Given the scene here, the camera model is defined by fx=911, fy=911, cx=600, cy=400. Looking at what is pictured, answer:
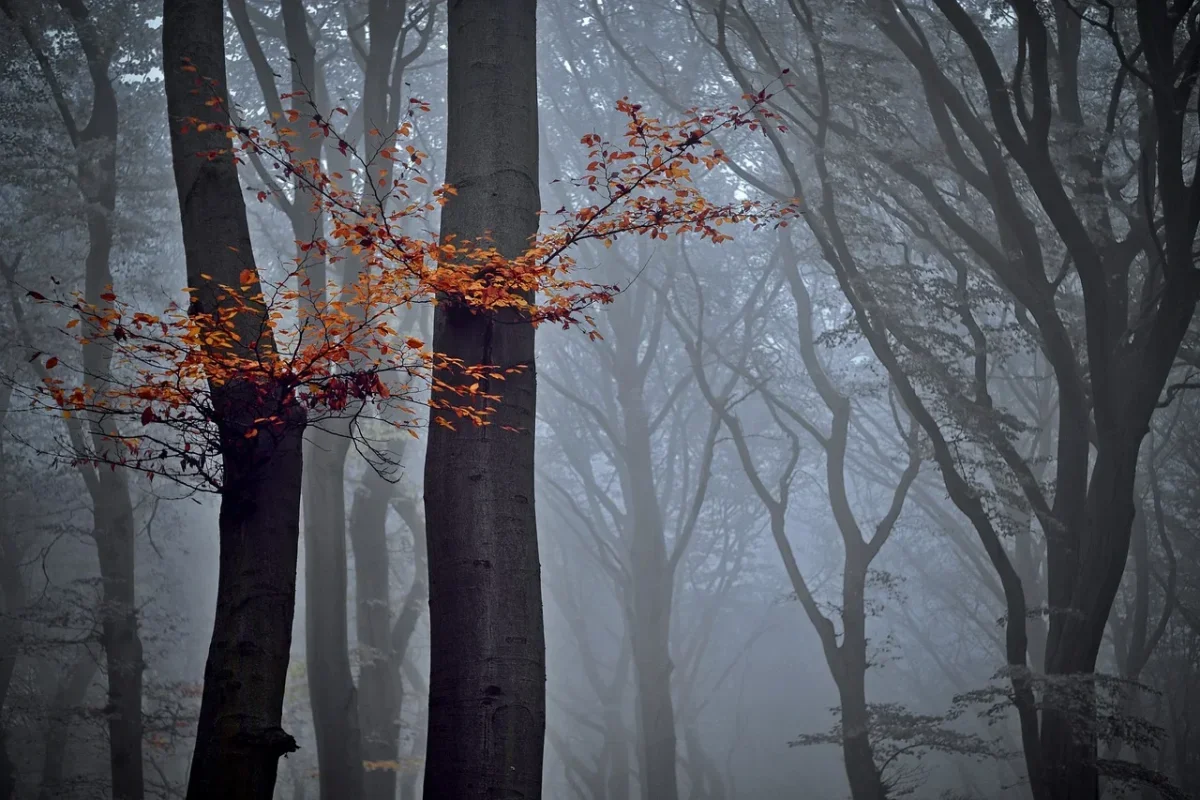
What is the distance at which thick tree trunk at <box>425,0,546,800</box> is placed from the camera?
3.31 m

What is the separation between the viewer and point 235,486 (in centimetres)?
395

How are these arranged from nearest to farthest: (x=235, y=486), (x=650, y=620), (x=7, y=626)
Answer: (x=235, y=486)
(x=7, y=626)
(x=650, y=620)

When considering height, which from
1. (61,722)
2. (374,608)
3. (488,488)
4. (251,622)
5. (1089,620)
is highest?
(374,608)

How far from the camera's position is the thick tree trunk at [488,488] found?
130 inches

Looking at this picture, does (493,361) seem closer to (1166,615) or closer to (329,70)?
(1166,615)

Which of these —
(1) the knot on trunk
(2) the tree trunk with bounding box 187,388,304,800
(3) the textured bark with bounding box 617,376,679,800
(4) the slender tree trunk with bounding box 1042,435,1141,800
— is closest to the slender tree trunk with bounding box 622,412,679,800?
(3) the textured bark with bounding box 617,376,679,800

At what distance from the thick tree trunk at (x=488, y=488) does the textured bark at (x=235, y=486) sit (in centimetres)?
72

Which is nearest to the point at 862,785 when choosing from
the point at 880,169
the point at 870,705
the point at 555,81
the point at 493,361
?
the point at 870,705

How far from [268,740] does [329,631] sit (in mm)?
6666

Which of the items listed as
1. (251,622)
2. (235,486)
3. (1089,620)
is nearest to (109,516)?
(235,486)

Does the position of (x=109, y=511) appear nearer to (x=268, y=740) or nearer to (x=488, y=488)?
(x=268, y=740)

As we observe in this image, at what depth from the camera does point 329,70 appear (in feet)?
53.5

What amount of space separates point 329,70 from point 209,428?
553 inches

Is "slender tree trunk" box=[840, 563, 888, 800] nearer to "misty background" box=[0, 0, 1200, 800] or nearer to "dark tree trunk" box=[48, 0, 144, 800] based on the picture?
"misty background" box=[0, 0, 1200, 800]
